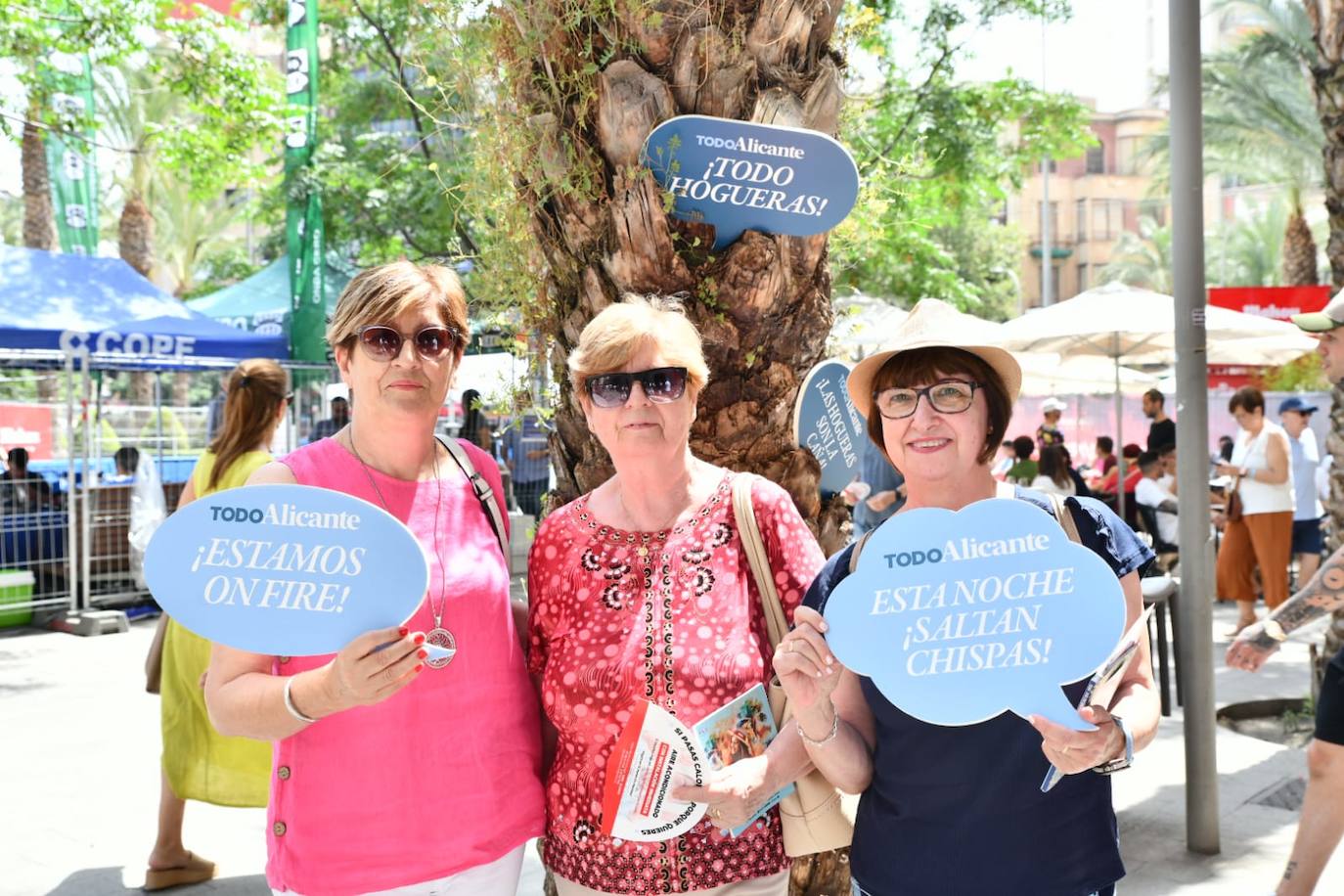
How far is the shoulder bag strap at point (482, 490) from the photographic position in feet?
7.91

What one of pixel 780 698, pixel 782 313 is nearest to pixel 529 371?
pixel 782 313

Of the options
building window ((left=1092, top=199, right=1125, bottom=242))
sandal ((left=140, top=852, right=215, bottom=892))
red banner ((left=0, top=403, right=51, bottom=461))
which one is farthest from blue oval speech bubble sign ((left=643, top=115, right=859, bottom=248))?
building window ((left=1092, top=199, right=1125, bottom=242))

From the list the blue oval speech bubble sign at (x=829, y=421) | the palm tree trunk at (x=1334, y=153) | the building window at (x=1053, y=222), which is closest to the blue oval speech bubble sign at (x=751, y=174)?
the blue oval speech bubble sign at (x=829, y=421)

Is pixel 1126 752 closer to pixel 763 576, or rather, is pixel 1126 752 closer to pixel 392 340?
pixel 763 576

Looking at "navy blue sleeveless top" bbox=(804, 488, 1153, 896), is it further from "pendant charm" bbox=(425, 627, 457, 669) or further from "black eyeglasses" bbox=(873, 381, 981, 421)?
"pendant charm" bbox=(425, 627, 457, 669)

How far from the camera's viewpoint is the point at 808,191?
2.91 meters

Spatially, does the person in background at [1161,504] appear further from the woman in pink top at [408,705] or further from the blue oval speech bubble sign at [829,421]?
the woman in pink top at [408,705]

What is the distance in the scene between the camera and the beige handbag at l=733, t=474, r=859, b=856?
2.21m

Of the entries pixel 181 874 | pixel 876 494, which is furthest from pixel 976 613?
pixel 876 494

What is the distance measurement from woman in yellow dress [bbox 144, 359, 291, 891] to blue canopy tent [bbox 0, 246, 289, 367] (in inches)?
263

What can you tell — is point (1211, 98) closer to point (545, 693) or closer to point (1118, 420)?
point (1118, 420)

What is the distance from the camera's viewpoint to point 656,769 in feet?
6.78

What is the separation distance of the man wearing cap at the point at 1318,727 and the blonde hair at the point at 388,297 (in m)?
2.53

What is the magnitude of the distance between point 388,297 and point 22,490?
375 inches
